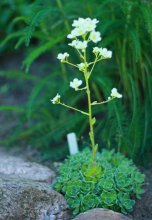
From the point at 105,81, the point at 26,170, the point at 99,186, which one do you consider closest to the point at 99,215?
the point at 99,186

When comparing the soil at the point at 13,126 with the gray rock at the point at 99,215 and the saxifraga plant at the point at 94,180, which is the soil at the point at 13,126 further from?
the gray rock at the point at 99,215

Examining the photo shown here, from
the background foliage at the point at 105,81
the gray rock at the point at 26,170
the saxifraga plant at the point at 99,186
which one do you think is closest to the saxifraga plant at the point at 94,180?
the saxifraga plant at the point at 99,186

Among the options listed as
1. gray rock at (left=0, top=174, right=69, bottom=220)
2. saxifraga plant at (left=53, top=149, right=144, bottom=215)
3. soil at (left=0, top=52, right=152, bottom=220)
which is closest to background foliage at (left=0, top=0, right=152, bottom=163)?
soil at (left=0, top=52, right=152, bottom=220)

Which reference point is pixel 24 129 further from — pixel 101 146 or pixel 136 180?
pixel 136 180

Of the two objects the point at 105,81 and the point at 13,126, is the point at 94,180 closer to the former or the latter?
the point at 105,81

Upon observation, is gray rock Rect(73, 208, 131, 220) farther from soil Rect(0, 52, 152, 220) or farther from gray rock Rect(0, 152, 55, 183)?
gray rock Rect(0, 152, 55, 183)

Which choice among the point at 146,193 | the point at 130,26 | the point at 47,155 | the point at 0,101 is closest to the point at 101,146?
the point at 47,155
